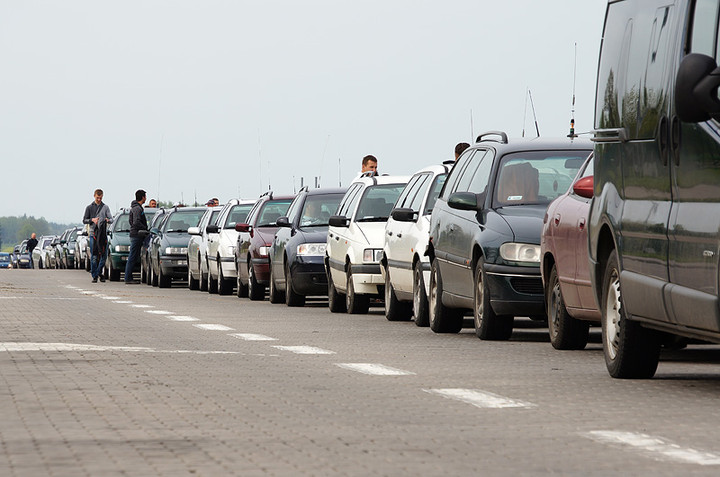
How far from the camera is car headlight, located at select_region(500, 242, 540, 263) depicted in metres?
15.1

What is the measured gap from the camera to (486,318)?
15414 mm

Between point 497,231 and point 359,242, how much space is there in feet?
20.7

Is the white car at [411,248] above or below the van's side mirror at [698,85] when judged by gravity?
below

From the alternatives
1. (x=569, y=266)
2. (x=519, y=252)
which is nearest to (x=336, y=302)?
(x=519, y=252)

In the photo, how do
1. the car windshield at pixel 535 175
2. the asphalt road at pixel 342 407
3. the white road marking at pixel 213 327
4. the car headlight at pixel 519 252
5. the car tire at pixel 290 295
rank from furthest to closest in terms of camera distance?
the car tire at pixel 290 295
the white road marking at pixel 213 327
the car windshield at pixel 535 175
the car headlight at pixel 519 252
the asphalt road at pixel 342 407

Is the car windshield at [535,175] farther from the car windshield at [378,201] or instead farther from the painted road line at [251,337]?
the car windshield at [378,201]

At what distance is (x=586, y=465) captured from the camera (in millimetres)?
6836

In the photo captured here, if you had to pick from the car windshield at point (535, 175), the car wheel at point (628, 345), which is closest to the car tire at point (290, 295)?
the car windshield at point (535, 175)

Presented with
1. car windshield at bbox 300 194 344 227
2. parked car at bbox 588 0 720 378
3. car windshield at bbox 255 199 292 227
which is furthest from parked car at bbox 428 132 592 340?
car windshield at bbox 255 199 292 227

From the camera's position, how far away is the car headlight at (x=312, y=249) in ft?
80.3

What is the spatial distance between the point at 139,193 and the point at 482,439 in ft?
112

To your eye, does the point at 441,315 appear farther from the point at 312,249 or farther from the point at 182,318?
the point at 312,249

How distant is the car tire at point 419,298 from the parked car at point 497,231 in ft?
2.10

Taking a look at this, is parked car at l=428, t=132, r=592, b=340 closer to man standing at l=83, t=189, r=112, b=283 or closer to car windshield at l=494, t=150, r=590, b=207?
car windshield at l=494, t=150, r=590, b=207
